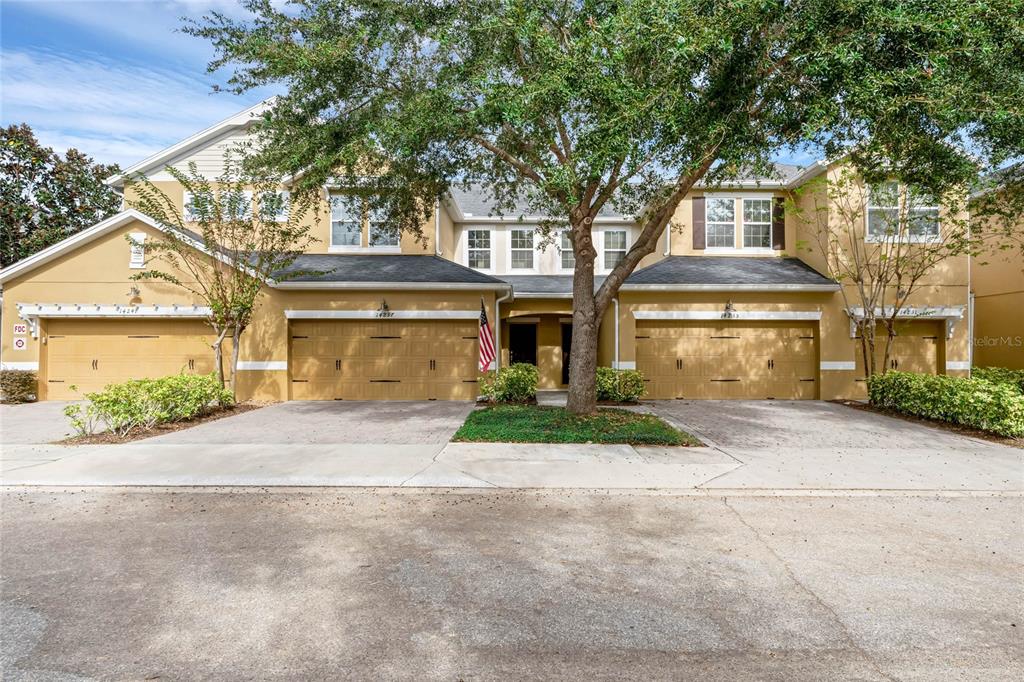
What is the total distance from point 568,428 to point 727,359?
299 inches

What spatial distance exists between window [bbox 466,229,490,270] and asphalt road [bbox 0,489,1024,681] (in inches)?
534

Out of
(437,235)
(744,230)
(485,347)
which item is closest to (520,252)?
(437,235)

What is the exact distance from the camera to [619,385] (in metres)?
13.5

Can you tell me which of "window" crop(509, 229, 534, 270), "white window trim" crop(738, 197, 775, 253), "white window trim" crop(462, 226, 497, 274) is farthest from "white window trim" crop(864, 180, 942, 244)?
"white window trim" crop(462, 226, 497, 274)

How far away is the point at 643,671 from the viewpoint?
2799mm

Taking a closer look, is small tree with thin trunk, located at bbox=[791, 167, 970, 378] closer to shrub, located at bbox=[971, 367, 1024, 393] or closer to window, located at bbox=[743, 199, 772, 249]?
window, located at bbox=[743, 199, 772, 249]

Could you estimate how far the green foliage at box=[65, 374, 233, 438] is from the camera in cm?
878

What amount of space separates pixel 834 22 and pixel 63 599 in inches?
391

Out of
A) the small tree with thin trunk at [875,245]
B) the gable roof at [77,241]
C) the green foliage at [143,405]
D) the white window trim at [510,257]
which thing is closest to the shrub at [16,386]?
the gable roof at [77,241]

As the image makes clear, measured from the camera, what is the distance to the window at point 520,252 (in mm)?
18359

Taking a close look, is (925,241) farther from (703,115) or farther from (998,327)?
(703,115)

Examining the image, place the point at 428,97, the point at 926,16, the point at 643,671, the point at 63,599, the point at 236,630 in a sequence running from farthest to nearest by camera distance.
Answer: the point at 428,97
the point at 926,16
the point at 63,599
the point at 236,630
the point at 643,671

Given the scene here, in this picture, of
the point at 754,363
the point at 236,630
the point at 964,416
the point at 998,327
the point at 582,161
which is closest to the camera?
the point at 236,630

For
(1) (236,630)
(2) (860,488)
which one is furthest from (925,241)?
(1) (236,630)
